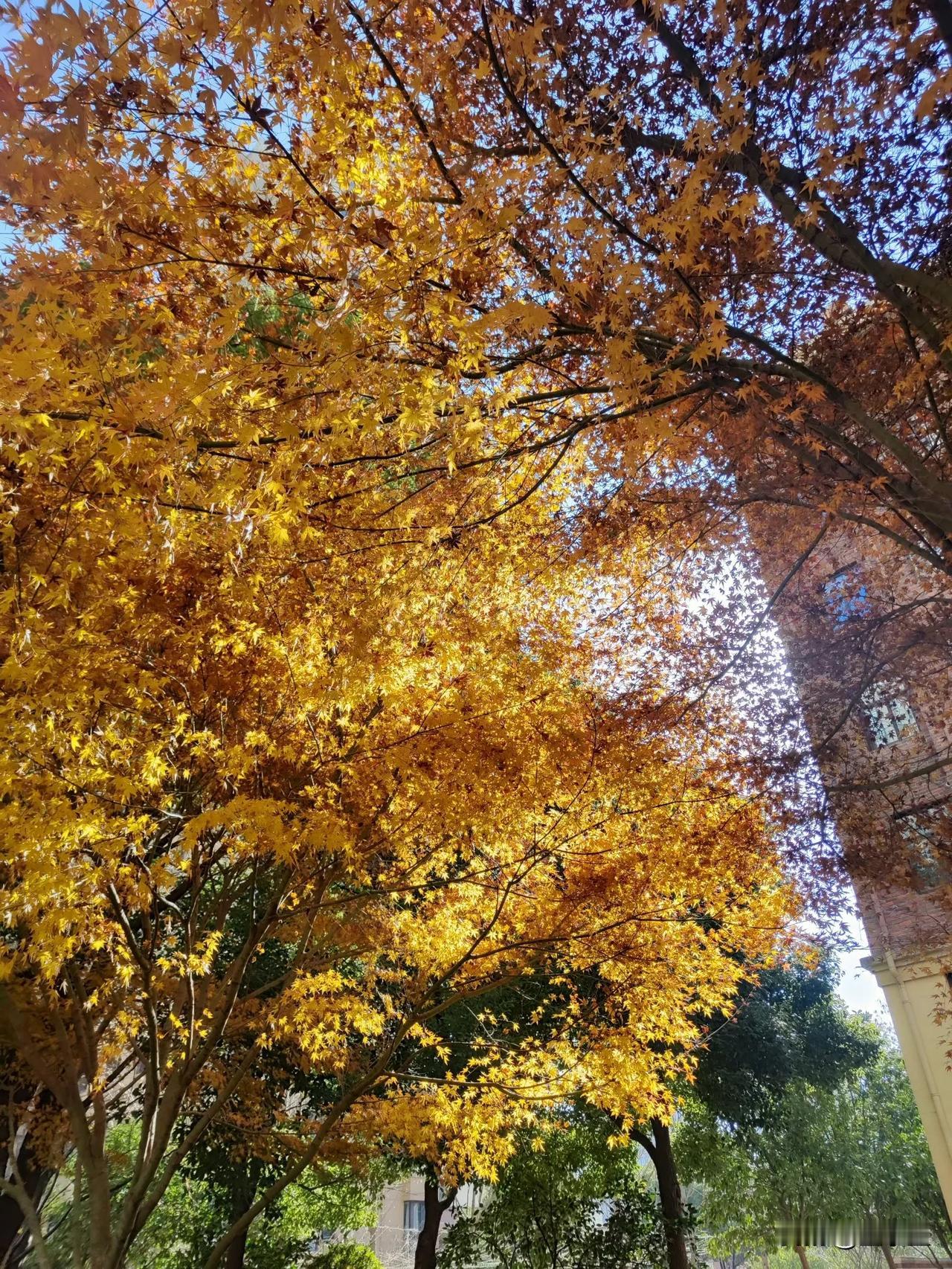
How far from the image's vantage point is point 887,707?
8.92 m

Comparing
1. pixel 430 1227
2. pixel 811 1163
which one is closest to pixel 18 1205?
pixel 430 1227

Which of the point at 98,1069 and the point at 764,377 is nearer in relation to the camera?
the point at 764,377

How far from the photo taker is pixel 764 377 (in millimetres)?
4047

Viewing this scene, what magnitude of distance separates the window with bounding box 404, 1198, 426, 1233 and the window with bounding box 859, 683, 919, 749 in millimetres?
31263

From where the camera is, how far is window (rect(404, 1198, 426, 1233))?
31.1m

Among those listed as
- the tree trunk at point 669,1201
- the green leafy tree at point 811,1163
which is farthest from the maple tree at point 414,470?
the green leafy tree at point 811,1163

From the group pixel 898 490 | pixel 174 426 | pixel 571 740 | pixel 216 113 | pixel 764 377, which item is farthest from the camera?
pixel 571 740

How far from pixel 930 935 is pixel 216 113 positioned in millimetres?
9829

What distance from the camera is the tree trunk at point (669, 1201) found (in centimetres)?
1101

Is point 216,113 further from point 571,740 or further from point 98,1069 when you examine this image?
point 98,1069

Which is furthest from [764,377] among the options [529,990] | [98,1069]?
[529,990]

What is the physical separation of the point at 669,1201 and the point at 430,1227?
398 centimetres

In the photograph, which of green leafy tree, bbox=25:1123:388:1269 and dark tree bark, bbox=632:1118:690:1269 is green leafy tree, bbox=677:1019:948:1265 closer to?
dark tree bark, bbox=632:1118:690:1269

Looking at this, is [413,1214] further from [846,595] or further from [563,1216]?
[846,595]
